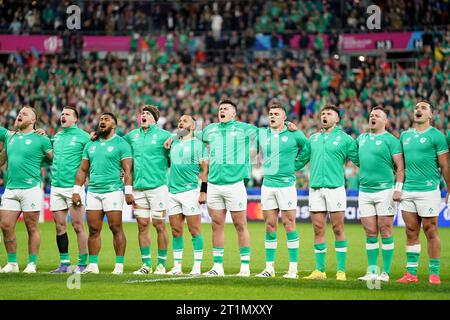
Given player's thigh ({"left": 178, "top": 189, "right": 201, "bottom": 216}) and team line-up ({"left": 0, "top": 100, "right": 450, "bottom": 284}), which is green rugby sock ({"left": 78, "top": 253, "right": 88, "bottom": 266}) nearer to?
team line-up ({"left": 0, "top": 100, "right": 450, "bottom": 284})

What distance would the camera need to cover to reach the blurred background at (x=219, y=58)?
32656 mm

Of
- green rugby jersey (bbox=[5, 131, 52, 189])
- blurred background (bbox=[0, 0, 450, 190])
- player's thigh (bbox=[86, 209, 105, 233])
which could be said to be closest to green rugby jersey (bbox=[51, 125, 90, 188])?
green rugby jersey (bbox=[5, 131, 52, 189])

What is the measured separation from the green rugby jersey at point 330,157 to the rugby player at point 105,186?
306 centimetres

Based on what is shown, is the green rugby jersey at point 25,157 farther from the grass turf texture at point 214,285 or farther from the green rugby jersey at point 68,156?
the grass turf texture at point 214,285

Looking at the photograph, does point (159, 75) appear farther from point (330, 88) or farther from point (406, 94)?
point (406, 94)

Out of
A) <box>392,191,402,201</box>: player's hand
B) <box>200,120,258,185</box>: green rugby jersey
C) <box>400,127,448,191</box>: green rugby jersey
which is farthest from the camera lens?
<box>200,120,258,185</box>: green rugby jersey

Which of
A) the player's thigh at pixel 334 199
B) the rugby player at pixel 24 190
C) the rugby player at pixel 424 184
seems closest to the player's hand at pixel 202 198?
the player's thigh at pixel 334 199

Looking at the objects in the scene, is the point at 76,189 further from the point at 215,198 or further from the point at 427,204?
the point at 427,204

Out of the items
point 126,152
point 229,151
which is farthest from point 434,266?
point 126,152

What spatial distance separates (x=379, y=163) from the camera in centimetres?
1320

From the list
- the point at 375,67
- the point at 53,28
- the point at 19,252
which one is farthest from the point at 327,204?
the point at 53,28

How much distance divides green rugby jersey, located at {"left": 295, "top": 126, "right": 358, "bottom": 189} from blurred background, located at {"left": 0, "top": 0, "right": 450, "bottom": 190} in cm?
1685

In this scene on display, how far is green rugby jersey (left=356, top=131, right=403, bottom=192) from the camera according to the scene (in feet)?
43.1

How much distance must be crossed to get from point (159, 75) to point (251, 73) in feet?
12.5
